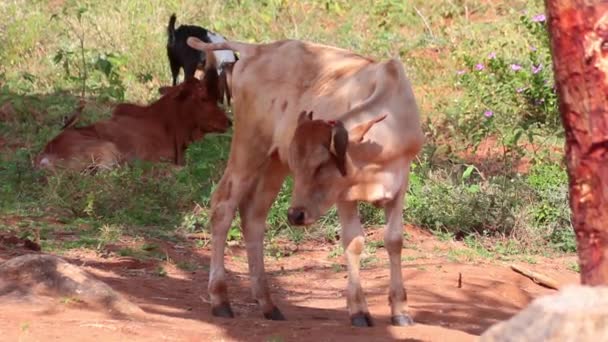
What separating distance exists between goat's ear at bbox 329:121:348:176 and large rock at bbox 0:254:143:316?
1310 mm

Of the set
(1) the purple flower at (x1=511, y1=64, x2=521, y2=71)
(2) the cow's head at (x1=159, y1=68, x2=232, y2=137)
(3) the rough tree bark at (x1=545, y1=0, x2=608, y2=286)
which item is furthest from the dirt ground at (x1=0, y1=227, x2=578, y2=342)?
(1) the purple flower at (x1=511, y1=64, x2=521, y2=71)

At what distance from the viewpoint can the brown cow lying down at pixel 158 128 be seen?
11.7 meters

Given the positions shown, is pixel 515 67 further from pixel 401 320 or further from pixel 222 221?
pixel 401 320

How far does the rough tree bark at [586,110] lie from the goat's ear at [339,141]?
2.24 metres

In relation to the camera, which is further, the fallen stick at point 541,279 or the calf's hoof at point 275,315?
the fallen stick at point 541,279

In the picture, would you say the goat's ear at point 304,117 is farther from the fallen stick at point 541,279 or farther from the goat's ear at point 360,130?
the fallen stick at point 541,279

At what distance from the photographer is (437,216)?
9992 mm

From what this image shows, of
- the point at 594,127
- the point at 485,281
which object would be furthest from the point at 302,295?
the point at 594,127

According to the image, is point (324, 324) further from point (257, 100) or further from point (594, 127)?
point (594, 127)

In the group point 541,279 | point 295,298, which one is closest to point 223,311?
point 295,298

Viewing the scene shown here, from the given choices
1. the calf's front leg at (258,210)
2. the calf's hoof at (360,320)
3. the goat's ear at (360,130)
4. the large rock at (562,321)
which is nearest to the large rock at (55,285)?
the calf's front leg at (258,210)

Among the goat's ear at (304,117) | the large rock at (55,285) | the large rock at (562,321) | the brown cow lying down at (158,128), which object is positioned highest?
the goat's ear at (304,117)

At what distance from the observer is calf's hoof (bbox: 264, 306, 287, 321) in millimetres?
7242

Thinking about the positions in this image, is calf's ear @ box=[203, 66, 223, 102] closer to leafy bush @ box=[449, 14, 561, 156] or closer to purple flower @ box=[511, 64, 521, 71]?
leafy bush @ box=[449, 14, 561, 156]
